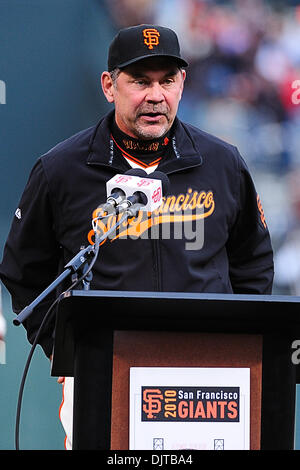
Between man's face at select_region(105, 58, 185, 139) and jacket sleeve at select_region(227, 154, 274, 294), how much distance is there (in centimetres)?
41

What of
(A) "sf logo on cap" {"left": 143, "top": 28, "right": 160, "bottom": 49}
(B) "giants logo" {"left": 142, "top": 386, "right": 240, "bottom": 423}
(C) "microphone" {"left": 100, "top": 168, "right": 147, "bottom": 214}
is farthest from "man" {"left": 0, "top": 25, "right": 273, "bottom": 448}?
(B) "giants logo" {"left": 142, "top": 386, "right": 240, "bottom": 423}

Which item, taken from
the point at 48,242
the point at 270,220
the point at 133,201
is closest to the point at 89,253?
the point at 133,201

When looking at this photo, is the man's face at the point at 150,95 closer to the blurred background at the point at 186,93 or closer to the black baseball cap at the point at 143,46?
the black baseball cap at the point at 143,46

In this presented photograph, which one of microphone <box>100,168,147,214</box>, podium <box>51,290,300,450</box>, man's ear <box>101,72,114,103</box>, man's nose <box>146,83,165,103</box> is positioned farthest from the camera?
man's ear <box>101,72,114,103</box>

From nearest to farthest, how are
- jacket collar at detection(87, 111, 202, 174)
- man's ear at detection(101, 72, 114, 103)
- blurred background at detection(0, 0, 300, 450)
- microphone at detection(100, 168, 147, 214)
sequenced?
microphone at detection(100, 168, 147, 214) → jacket collar at detection(87, 111, 202, 174) → man's ear at detection(101, 72, 114, 103) → blurred background at detection(0, 0, 300, 450)

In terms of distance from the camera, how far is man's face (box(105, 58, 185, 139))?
274 centimetres

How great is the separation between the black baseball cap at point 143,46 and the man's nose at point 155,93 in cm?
10

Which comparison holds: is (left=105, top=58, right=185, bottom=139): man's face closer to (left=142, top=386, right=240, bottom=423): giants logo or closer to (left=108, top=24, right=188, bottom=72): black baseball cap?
(left=108, top=24, right=188, bottom=72): black baseball cap

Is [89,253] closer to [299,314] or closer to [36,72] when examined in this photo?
[299,314]

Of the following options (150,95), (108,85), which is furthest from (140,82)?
(108,85)

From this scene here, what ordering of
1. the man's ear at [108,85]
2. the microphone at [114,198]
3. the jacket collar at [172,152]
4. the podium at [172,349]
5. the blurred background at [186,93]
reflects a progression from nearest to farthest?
the podium at [172,349]
the microphone at [114,198]
the jacket collar at [172,152]
the man's ear at [108,85]
the blurred background at [186,93]

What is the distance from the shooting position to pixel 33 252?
3.00 metres

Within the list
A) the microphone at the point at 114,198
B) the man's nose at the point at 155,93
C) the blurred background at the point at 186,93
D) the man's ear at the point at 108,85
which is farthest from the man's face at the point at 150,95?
the blurred background at the point at 186,93

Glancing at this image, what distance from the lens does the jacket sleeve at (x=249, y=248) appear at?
3.05m
